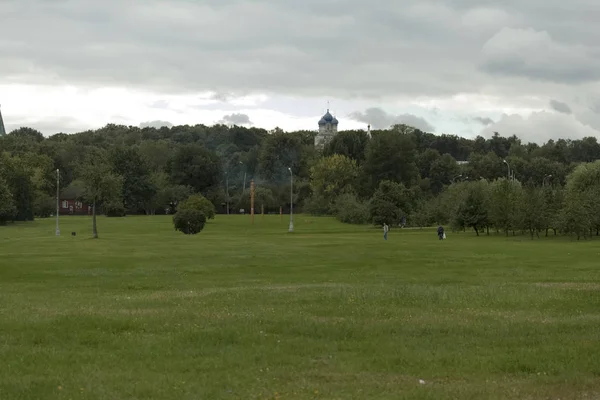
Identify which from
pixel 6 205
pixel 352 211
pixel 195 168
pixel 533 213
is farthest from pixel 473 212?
pixel 195 168

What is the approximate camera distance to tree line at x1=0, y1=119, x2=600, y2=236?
81.1 metres

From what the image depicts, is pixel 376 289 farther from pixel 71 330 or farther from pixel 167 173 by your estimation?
pixel 167 173

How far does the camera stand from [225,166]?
179875 millimetres

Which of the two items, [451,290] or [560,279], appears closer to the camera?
[451,290]

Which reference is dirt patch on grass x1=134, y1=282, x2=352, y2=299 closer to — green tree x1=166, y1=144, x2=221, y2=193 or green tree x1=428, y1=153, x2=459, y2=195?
green tree x1=166, y1=144, x2=221, y2=193

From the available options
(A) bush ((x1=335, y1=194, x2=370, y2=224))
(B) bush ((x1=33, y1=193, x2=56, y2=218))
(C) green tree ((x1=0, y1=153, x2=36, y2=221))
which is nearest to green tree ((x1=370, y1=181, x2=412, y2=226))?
(A) bush ((x1=335, y1=194, x2=370, y2=224))

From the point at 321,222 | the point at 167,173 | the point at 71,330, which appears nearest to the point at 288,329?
the point at 71,330

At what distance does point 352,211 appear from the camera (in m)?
116

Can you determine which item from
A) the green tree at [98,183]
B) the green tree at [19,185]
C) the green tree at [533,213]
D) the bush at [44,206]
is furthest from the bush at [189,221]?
the bush at [44,206]

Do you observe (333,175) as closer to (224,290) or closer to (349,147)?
(349,147)

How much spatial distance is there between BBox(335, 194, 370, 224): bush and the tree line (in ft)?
0.54

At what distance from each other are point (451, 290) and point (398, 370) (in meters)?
11.5

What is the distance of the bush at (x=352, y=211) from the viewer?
115 m

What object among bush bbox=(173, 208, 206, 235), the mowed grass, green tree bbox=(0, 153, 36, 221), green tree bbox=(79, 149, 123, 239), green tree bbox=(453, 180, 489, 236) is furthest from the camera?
green tree bbox=(0, 153, 36, 221)
